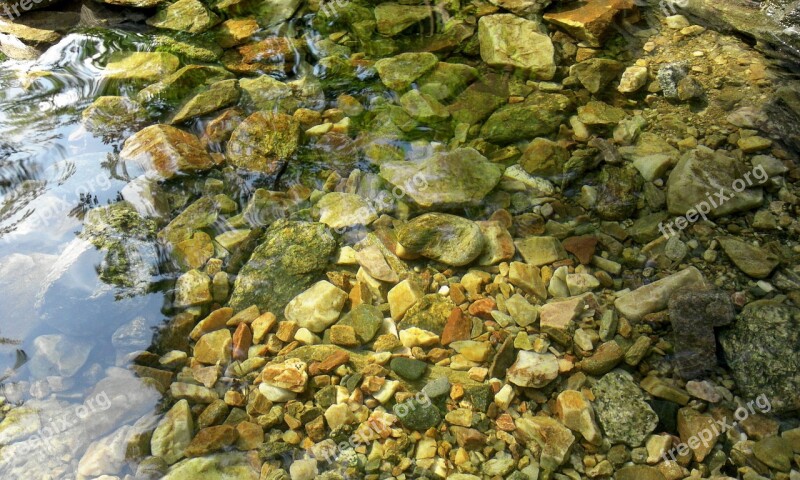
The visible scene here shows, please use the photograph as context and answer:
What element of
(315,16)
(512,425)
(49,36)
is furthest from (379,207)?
(49,36)

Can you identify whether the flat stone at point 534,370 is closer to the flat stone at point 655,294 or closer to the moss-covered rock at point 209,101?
the flat stone at point 655,294

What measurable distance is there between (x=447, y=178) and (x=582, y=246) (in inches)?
31.2

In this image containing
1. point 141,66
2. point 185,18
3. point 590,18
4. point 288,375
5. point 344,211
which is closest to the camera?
point 288,375

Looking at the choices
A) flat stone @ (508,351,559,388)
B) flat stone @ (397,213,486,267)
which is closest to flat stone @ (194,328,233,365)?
flat stone @ (397,213,486,267)

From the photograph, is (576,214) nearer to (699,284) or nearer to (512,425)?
(699,284)

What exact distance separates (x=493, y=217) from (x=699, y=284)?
1002 millimetres

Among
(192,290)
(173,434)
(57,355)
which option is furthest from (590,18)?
(57,355)

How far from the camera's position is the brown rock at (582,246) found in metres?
2.75

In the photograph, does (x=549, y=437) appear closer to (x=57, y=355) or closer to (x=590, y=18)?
(x=57, y=355)

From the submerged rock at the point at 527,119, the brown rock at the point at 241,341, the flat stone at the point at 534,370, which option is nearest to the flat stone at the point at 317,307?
the brown rock at the point at 241,341

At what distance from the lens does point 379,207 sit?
3.10 m

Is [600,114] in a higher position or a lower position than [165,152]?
lower

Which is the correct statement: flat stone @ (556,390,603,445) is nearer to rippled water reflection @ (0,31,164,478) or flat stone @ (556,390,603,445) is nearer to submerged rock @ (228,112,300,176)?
rippled water reflection @ (0,31,164,478)

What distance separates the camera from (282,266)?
282 cm
